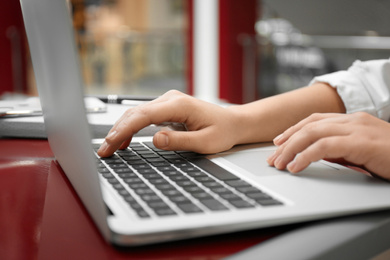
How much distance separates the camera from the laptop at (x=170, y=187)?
1.01 feet

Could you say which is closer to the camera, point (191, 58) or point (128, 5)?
point (191, 58)

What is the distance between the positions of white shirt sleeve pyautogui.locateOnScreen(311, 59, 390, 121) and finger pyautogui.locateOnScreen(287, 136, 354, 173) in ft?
1.00

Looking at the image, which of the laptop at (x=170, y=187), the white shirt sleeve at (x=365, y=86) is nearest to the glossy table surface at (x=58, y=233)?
the laptop at (x=170, y=187)

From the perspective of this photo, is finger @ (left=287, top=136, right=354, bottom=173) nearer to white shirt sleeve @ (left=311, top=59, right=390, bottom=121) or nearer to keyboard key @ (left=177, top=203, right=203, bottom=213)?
keyboard key @ (left=177, top=203, right=203, bottom=213)

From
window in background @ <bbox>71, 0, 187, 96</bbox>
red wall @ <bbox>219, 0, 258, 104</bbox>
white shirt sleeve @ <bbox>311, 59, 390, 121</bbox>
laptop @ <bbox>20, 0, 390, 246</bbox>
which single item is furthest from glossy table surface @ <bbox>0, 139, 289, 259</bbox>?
window in background @ <bbox>71, 0, 187, 96</bbox>

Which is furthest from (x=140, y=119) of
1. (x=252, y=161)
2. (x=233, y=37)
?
(x=233, y=37)

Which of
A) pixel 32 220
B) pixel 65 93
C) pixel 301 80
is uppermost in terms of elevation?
pixel 65 93

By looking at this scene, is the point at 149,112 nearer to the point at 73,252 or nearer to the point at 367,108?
the point at 73,252

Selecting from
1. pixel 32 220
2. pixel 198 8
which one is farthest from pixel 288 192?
pixel 198 8

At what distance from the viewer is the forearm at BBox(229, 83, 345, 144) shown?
0.62 m

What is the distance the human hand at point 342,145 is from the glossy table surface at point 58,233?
13 cm

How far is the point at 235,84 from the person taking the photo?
3385 millimetres

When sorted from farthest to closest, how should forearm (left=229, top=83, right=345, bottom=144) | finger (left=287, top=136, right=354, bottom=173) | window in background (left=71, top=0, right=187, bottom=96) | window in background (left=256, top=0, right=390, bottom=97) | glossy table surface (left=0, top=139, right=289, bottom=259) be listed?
window in background (left=71, top=0, right=187, bottom=96)
window in background (left=256, top=0, right=390, bottom=97)
forearm (left=229, top=83, right=345, bottom=144)
finger (left=287, top=136, right=354, bottom=173)
glossy table surface (left=0, top=139, right=289, bottom=259)

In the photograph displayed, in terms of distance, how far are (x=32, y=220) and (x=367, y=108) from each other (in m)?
0.55
